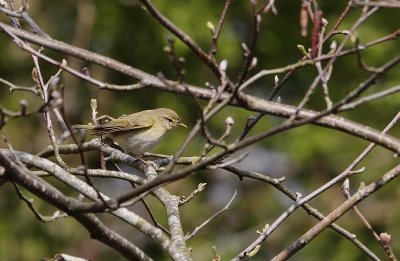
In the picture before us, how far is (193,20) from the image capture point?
915 centimetres

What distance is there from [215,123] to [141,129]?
4.20 m

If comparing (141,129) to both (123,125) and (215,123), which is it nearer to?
(123,125)

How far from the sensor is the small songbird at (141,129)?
478 centimetres

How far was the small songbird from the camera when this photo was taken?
4785 mm

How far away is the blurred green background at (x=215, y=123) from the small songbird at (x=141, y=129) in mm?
3235

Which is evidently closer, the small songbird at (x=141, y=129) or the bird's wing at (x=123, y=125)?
the bird's wing at (x=123, y=125)

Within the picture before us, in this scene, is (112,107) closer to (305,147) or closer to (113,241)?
(305,147)

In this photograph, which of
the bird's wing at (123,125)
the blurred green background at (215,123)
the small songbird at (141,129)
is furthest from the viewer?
the blurred green background at (215,123)

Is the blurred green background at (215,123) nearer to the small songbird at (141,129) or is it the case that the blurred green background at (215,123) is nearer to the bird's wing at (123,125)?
the small songbird at (141,129)

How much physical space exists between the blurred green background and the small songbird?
10.6 feet

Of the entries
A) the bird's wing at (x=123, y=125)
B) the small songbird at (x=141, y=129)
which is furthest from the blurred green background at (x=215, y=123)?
the bird's wing at (x=123, y=125)

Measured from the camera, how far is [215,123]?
9250mm

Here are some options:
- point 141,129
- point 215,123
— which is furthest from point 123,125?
point 215,123

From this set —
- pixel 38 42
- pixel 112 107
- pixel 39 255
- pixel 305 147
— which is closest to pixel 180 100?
pixel 112 107
